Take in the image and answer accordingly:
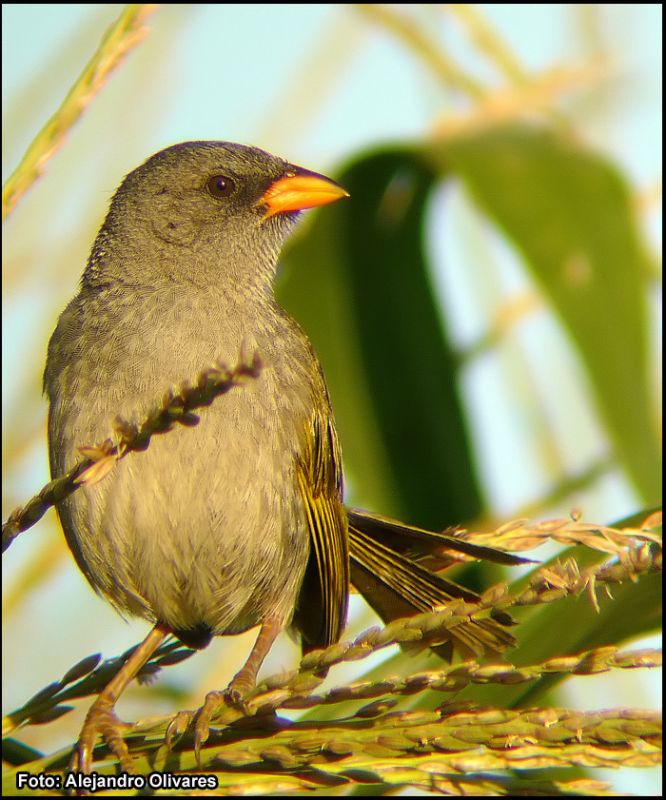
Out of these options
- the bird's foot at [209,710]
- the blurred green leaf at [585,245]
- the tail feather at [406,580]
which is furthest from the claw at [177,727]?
the blurred green leaf at [585,245]

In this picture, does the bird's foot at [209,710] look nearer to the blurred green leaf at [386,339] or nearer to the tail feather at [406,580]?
the tail feather at [406,580]

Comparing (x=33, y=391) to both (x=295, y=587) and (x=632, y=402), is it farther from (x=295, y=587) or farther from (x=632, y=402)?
(x=632, y=402)

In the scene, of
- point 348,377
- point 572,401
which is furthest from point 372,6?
point 572,401

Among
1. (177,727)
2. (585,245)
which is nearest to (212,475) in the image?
(177,727)

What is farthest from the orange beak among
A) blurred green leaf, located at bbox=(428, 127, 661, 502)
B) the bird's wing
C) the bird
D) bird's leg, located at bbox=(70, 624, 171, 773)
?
bird's leg, located at bbox=(70, 624, 171, 773)

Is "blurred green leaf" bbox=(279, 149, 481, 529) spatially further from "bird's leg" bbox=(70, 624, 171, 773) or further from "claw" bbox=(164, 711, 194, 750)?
"claw" bbox=(164, 711, 194, 750)
